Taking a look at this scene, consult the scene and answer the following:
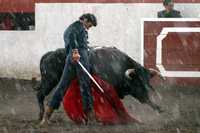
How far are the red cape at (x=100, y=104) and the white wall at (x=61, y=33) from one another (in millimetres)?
4422

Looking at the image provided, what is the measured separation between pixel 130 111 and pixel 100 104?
1.17 meters

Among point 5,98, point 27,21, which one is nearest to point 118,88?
point 5,98

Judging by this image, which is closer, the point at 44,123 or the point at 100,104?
the point at 44,123

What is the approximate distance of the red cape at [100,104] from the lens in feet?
29.7

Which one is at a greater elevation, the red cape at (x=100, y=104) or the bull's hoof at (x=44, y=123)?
the red cape at (x=100, y=104)

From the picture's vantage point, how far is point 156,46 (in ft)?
43.6

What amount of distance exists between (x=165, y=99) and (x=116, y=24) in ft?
8.67

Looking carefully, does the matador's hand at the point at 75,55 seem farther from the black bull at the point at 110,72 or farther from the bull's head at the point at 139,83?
the bull's head at the point at 139,83

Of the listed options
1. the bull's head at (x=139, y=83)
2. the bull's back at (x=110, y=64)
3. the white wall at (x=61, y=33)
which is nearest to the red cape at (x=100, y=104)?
the bull's back at (x=110, y=64)

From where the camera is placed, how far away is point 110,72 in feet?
30.9

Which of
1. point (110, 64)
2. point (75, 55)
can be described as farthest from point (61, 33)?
point (75, 55)

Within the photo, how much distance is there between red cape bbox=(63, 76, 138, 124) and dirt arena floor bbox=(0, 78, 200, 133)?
15 centimetres

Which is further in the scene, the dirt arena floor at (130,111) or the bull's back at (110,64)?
the bull's back at (110,64)

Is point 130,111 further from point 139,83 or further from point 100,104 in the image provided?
point 100,104
